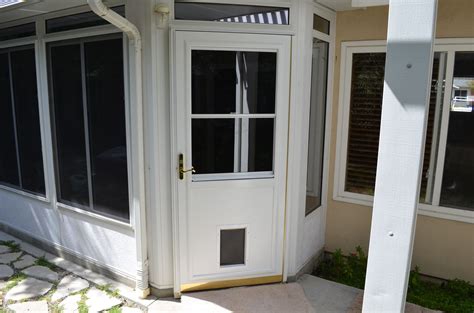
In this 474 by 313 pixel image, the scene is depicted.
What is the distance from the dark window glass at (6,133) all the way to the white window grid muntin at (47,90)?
10.6 inches

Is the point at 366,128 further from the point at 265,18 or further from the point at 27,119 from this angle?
the point at 27,119

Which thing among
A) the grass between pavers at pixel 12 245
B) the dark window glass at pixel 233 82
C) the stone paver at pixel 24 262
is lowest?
the stone paver at pixel 24 262

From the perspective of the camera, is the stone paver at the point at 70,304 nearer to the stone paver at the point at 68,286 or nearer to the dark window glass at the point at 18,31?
the stone paver at the point at 68,286

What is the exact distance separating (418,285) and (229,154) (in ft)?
6.92

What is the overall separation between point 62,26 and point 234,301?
9.21 feet

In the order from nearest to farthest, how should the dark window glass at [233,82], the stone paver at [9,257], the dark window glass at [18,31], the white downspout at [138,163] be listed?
the white downspout at [138,163] < the dark window glass at [233,82] < the dark window glass at [18,31] < the stone paver at [9,257]

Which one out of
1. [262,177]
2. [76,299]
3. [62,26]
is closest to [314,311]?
[262,177]

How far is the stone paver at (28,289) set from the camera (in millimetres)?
3146

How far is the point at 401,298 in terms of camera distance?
1314mm

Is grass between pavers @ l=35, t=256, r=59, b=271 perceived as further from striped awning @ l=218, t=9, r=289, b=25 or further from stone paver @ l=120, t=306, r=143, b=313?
striped awning @ l=218, t=9, r=289, b=25

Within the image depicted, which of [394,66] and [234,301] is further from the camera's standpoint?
[234,301]

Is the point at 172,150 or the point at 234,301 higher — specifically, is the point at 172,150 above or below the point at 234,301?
above

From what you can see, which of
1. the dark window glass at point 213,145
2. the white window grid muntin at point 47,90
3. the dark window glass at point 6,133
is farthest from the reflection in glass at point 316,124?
the dark window glass at point 6,133

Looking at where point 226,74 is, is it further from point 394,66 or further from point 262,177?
point 394,66
